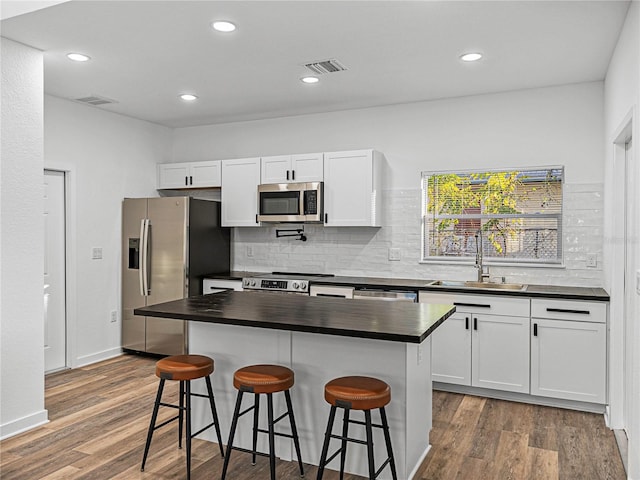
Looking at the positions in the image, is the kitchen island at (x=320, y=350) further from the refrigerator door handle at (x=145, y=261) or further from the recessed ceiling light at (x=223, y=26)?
the refrigerator door handle at (x=145, y=261)

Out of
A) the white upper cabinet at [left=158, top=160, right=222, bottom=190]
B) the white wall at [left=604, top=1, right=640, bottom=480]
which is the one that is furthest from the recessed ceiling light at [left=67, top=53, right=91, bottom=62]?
the white wall at [left=604, top=1, right=640, bottom=480]

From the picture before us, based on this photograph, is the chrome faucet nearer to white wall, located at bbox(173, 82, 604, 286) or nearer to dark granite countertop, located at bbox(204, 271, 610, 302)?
→ white wall, located at bbox(173, 82, 604, 286)

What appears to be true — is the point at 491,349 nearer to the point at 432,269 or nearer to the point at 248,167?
the point at 432,269

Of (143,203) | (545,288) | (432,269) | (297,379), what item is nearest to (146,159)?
(143,203)

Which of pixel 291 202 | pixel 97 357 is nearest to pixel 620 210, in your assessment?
pixel 291 202

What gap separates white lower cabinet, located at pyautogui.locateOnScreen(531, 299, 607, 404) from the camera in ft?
12.5

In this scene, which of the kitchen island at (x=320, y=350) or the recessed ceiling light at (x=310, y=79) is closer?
the kitchen island at (x=320, y=350)

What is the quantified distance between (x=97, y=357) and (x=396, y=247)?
3312 millimetres

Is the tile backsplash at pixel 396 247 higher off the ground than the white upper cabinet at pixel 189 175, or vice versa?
the white upper cabinet at pixel 189 175

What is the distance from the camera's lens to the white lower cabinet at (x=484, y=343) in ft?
13.3

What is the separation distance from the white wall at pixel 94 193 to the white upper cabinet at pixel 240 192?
106cm

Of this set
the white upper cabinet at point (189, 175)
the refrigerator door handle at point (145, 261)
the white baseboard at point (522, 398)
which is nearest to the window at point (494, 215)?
the white baseboard at point (522, 398)

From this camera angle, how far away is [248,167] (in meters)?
5.54

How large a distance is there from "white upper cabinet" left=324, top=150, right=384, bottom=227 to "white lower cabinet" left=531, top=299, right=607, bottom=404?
175cm
